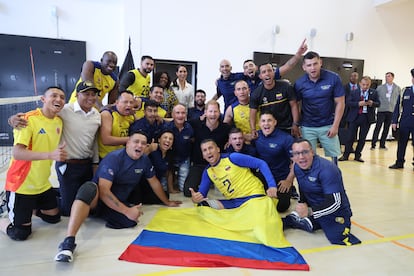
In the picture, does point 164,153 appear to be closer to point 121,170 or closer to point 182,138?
point 182,138

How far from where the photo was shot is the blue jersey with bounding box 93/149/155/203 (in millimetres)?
3006

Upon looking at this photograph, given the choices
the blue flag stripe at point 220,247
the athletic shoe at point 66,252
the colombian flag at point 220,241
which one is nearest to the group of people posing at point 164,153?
the athletic shoe at point 66,252

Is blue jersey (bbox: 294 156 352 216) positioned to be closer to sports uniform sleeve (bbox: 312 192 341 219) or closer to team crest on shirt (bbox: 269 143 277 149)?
sports uniform sleeve (bbox: 312 192 341 219)

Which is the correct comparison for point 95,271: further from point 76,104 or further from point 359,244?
point 359,244

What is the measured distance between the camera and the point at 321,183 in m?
2.83

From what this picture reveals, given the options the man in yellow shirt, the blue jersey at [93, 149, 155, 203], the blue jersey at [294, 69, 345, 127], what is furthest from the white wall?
the man in yellow shirt

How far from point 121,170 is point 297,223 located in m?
1.96

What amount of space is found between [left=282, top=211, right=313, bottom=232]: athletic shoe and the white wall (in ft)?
20.5

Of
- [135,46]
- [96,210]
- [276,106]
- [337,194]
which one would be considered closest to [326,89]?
[276,106]

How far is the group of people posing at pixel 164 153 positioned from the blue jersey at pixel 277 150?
1cm

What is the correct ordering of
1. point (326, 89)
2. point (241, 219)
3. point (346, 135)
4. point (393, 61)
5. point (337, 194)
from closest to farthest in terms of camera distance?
1. point (337, 194)
2. point (241, 219)
3. point (326, 89)
4. point (346, 135)
5. point (393, 61)

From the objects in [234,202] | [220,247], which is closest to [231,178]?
[234,202]

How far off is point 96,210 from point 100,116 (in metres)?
1.07

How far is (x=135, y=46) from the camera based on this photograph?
800 cm
